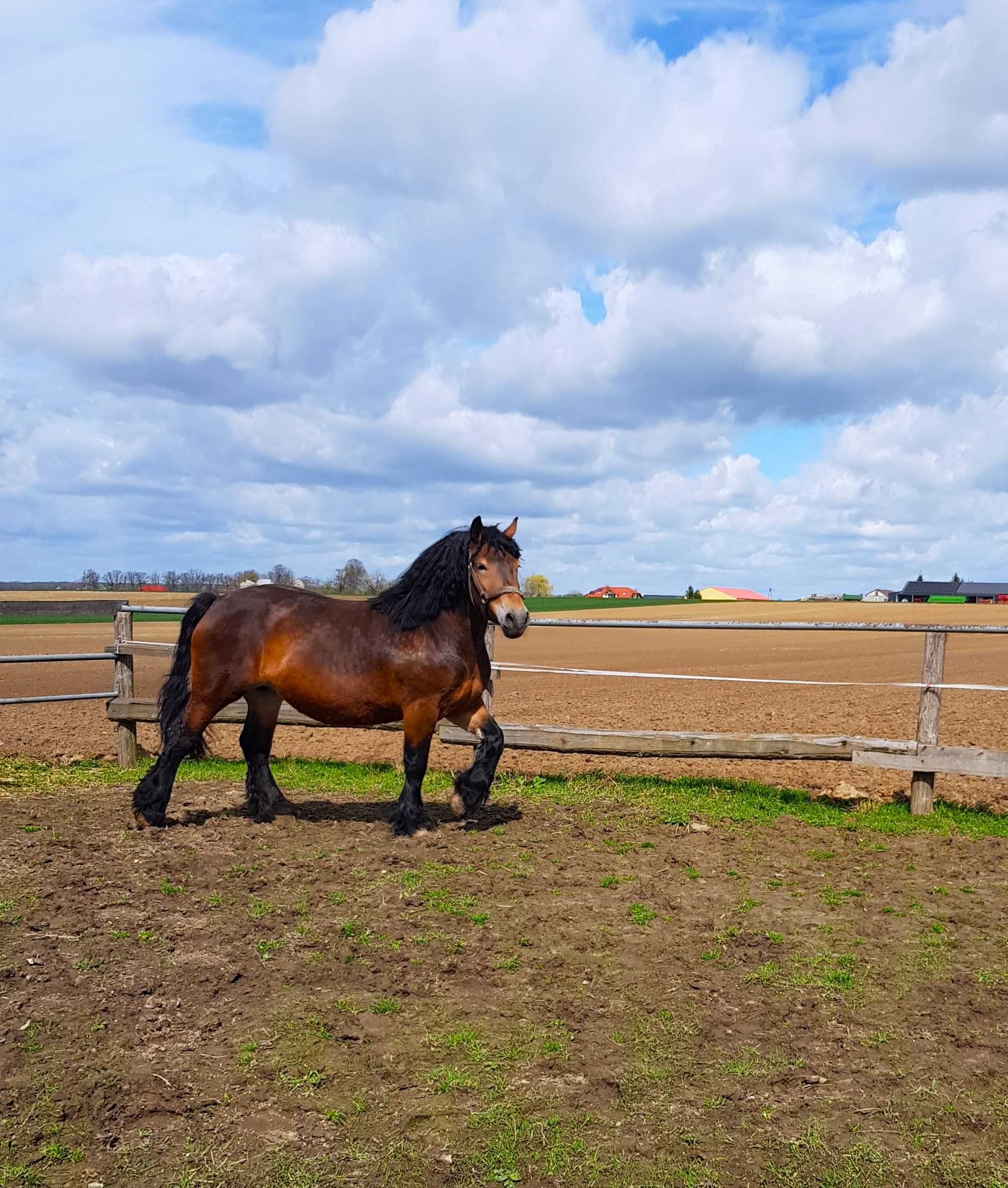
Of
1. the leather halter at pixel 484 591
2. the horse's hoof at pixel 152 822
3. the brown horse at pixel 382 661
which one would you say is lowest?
the horse's hoof at pixel 152 822

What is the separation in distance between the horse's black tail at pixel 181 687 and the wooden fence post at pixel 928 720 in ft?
19.6

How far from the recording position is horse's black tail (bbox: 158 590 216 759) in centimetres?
743

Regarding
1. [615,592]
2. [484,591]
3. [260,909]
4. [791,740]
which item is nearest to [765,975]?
[260,909]

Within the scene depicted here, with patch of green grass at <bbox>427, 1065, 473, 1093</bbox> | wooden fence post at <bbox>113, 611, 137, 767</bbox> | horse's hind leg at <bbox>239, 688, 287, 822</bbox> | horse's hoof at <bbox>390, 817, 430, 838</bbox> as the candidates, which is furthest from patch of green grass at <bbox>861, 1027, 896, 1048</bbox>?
wooden fence post at <bbox>113, 611, 137, 767</bbox>

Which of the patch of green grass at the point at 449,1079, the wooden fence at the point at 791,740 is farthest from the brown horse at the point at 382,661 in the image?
the patch of green grass at the point at 449,1079

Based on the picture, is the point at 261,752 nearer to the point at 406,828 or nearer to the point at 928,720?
the point at 406,828

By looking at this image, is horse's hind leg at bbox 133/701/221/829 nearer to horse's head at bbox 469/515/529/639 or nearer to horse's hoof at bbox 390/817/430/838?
horse's hoof at bbox 390/817/430/838

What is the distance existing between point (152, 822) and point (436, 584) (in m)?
2.75

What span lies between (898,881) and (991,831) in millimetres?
1973

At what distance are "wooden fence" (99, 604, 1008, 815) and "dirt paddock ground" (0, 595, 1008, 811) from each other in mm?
872

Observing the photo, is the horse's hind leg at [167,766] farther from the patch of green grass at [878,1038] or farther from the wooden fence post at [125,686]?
the patch of green grass at [878,1038]

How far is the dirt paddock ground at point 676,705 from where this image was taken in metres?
10.6

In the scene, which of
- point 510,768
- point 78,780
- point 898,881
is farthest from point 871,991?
point 78,780

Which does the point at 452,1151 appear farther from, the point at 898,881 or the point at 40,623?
the point at 40,623
